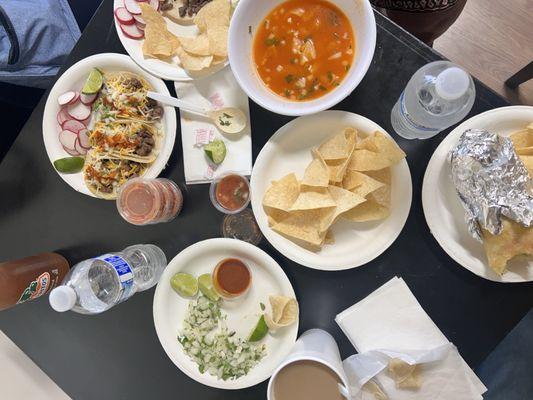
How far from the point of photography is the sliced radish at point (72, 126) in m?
1.56

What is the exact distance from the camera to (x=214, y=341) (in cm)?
153

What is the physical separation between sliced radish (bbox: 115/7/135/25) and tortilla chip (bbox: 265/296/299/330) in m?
1.00

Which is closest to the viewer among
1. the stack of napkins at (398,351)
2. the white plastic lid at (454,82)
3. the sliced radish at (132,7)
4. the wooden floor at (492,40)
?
the white plastic lid at (454,82)

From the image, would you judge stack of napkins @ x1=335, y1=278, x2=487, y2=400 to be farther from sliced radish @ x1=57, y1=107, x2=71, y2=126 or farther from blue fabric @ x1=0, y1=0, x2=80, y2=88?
blue fabric @ x1=0, y1=0, x2=80, y2=88

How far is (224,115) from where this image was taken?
4.72 feet

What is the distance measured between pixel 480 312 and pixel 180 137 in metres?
1.10

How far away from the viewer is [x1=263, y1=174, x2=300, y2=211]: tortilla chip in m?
1.36

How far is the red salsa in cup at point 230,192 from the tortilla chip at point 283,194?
3.9 inches

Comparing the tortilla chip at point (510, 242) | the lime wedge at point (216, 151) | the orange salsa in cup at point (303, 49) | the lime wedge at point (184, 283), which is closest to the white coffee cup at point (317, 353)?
the lime wedge at point (184, 283)

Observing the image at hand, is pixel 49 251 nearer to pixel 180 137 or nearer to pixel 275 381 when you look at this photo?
pixel 180 137

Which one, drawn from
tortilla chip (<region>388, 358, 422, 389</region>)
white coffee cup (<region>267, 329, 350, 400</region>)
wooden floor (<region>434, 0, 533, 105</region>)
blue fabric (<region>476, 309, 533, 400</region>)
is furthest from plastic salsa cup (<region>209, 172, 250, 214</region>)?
wooden floor (<region>434, 0, 533, 105</region>)

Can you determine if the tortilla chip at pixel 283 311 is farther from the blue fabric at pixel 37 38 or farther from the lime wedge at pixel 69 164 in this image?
the blue fabric at pixel 37 38

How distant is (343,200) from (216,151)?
1.41 ft

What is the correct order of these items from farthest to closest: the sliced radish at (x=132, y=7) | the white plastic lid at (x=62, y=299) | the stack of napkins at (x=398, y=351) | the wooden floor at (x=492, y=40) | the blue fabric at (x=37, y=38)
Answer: the wooden floor at (x=492, y=40) → the blue fabric at (x=37, y=38) → the sliced radish at (x=132, y=7) → the stack of napkins at (x=398, y=351) → the white plastic lid at (x=62, y=299)
